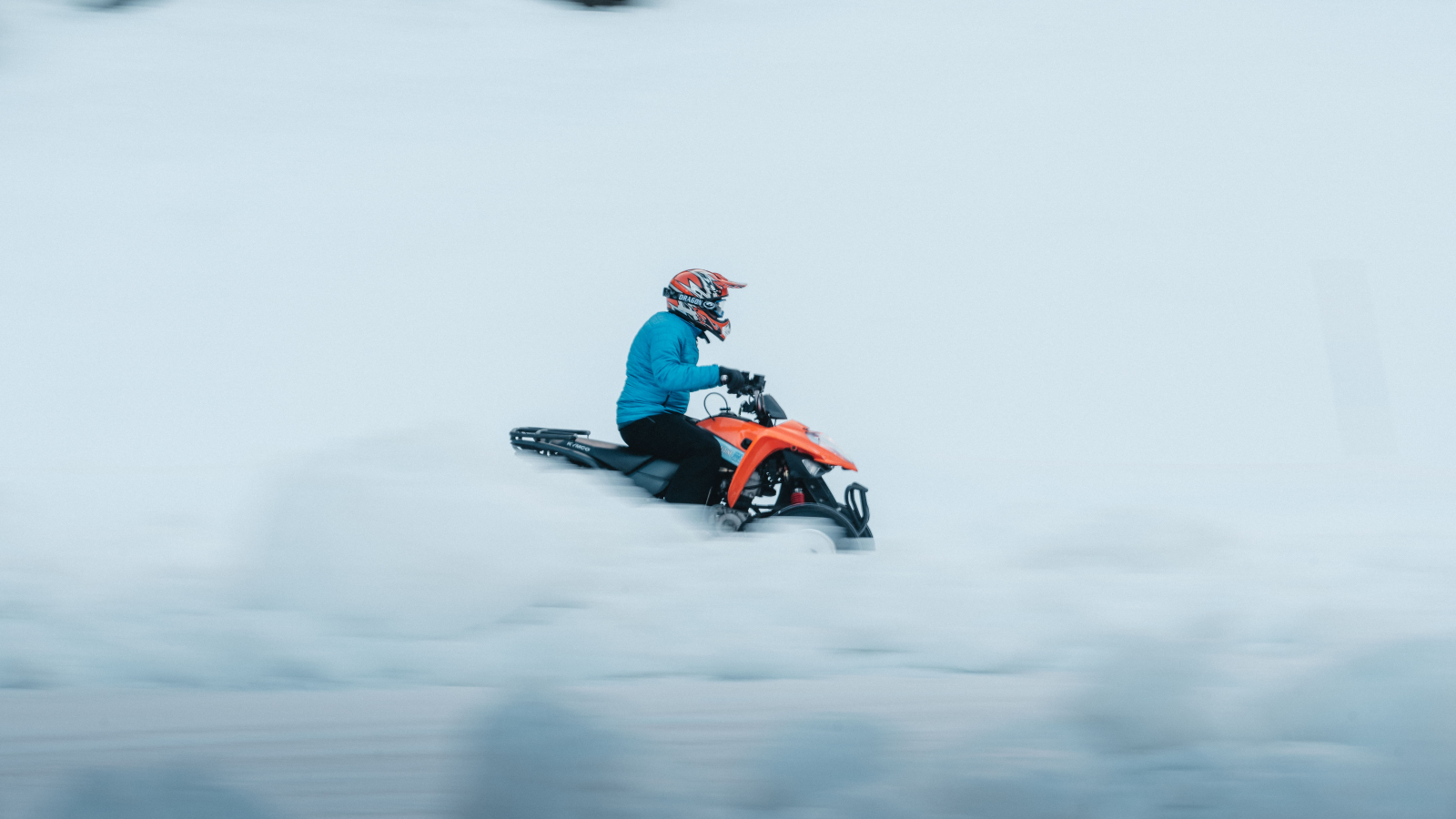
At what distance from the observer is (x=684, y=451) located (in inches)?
173

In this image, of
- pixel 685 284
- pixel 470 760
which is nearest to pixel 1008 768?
pixel 470 760

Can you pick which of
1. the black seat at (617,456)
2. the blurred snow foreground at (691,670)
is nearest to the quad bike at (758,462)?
the black seat at (617,456)

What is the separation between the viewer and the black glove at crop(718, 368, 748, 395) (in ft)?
14.6

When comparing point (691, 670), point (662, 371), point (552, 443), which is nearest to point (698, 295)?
point (662, 371)

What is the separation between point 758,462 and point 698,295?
684 mm

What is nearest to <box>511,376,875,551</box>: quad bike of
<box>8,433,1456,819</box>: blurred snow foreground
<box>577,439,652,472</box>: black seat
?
<box>577,439,652,472</box>: black seat

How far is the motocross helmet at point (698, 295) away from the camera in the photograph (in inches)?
176

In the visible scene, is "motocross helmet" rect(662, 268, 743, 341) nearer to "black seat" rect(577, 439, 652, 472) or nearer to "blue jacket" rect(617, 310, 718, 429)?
"blue jacket" rect(617, 310, 718, 429)

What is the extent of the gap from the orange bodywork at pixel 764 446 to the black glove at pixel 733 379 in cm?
15

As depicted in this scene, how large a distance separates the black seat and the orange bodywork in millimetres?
281

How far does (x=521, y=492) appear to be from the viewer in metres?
3.92

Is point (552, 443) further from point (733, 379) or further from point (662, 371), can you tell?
point (733, 379)

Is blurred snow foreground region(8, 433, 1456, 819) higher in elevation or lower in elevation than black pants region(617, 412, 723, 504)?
lower

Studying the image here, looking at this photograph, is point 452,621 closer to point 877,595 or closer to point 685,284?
point 877,595
